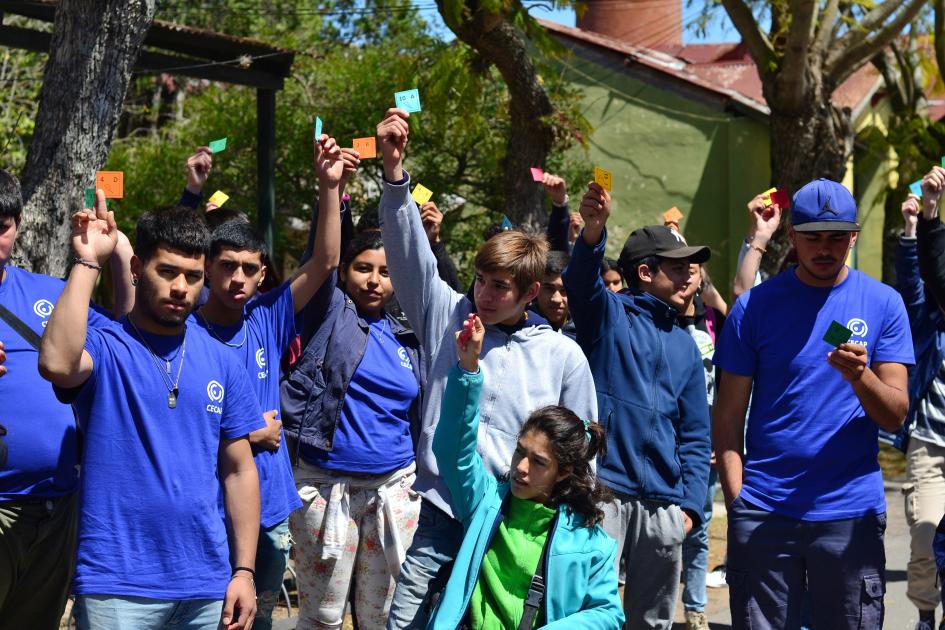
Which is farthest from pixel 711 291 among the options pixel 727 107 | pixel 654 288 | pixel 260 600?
pixel 727 107

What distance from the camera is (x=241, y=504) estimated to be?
12.5 ft

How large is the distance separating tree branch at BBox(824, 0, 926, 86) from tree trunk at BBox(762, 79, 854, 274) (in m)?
0.21

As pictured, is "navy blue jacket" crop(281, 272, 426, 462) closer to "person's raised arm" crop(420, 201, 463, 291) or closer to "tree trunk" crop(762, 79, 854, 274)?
"person's raised arm" crop(420, 201, 463, 291)

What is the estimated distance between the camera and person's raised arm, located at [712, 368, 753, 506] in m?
4.59

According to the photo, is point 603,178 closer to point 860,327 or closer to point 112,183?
point 860,327

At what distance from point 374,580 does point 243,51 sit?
18.9 feet

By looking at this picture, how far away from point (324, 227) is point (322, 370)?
2.57 ft

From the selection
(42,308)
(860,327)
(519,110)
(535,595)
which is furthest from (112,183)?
(519,110)

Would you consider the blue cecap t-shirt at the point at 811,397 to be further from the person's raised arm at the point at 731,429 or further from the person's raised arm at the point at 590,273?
the person's raised arm at the point at 590,273

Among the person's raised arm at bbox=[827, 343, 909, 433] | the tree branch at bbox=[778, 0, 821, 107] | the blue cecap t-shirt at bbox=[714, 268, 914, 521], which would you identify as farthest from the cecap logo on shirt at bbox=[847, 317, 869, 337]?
the tree branch at bbox=[778, 0, 821, 107]

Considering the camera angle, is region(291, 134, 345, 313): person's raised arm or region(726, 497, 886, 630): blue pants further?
region(291, 134, 345, 313): person's raised arm

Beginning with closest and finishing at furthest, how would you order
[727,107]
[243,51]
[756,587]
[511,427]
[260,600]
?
[511,427] < [756,587] < [260,600] < [243,51] < [727,107]

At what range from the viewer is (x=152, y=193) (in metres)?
13.2

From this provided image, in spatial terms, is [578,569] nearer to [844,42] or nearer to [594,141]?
[844,42]
